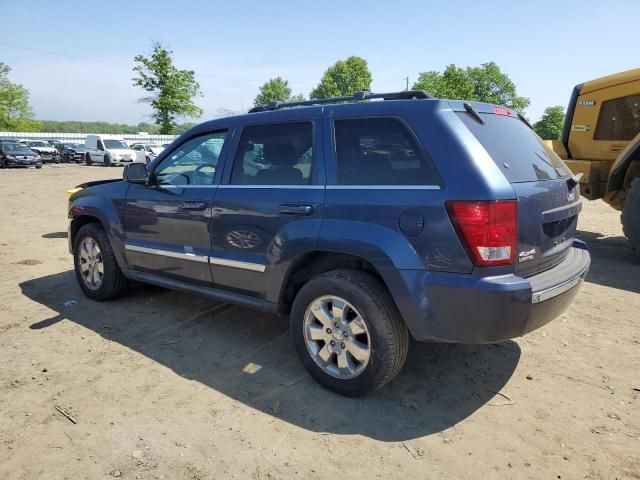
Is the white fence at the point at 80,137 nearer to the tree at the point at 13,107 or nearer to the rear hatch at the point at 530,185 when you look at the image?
the tree at the point at 13,107

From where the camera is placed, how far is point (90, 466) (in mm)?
2369

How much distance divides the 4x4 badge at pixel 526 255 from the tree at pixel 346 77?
77.9 metres

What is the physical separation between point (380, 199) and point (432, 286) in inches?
23.7

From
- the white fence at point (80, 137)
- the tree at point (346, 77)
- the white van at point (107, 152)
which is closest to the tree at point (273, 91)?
the tree at point (346, 77)

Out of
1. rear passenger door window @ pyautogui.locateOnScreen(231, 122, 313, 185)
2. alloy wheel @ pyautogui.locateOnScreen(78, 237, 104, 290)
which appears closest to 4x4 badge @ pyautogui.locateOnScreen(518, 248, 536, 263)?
rear passenger door window @ pyautogui.locateOnScreen(231, 122, 313, 185)

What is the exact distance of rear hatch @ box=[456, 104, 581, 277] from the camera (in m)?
2.63

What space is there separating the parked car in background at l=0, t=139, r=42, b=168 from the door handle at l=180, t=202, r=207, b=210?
95.3 feet

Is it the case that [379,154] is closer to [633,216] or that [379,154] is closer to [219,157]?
[219,157]

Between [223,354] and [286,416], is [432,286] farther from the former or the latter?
[223,354]

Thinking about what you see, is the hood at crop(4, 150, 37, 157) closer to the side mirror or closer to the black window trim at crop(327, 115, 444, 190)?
the side mirror

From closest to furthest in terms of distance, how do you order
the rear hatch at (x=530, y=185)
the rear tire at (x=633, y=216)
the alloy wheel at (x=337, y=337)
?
the rear hatch at (x=530, y=185), the alloy wheel at (x=337, y=337), the rear tire at (x=633, y=216)

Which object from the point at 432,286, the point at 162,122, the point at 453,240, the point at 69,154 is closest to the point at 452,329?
the point at 432,286

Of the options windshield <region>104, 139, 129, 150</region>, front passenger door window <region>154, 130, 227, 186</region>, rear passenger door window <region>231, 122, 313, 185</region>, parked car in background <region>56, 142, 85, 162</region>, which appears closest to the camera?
rear passenger door window <region>231, 122, 313, 185</region>

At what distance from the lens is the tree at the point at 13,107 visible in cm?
5859
